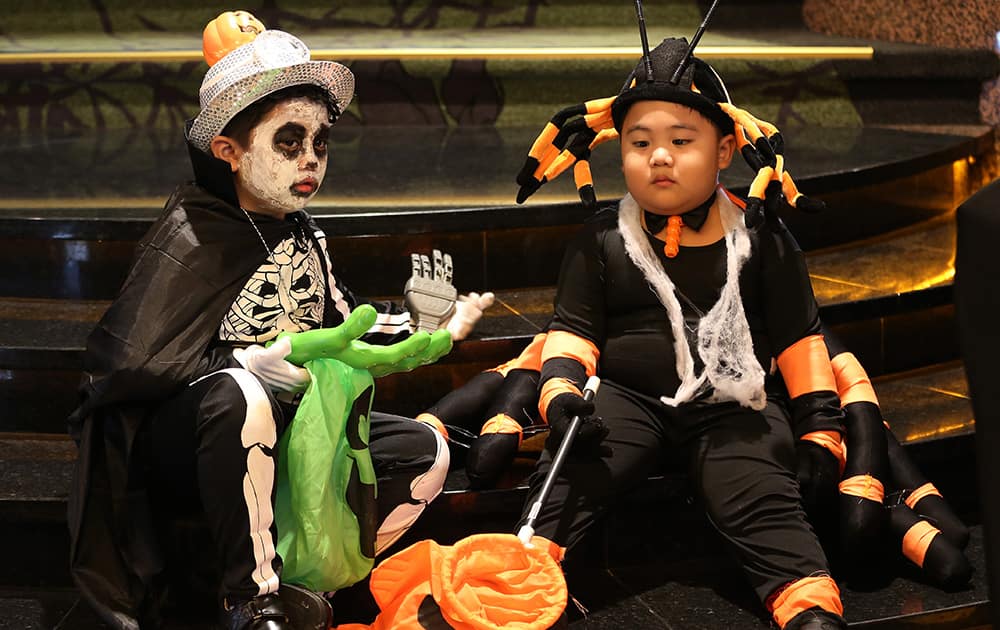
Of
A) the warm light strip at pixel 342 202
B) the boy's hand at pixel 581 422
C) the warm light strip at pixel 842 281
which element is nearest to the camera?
the boy's hand at pixel 581 422

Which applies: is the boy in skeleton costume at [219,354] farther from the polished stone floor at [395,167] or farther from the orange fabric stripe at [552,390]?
the polished stone floor at [395,167]

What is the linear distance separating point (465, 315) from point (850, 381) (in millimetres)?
843

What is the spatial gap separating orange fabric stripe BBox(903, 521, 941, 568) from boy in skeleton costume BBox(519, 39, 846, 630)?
26cm

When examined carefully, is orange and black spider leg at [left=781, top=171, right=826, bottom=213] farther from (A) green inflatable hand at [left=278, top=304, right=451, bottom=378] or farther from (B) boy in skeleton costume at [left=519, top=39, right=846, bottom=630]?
(A) green inflatable hand at [left=278, top=304, right=451, bottom=378]

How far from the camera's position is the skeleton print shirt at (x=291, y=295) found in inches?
97.6

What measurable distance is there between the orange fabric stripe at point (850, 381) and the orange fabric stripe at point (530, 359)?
2.09ft

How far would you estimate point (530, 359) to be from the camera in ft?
9.34

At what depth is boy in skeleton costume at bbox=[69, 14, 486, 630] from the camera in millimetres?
2299

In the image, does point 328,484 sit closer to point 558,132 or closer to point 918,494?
point 558,132

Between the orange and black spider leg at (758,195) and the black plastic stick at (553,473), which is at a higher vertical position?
the orange and black spider leg at (758,195)

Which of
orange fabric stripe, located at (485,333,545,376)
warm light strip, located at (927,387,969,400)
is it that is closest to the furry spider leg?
orange fabric stripe, located at (485,333,545,376)

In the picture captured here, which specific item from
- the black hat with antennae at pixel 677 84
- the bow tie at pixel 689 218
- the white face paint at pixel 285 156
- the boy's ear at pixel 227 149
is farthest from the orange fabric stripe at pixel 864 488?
the boy's ear at pixel 227 149

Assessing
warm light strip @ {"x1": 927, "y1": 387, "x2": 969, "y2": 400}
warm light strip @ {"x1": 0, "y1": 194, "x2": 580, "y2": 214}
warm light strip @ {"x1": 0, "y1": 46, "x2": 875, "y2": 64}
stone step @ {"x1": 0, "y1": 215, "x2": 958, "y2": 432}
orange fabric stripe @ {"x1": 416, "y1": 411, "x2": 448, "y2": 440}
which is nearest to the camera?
→ orange fabric stripe @ {"x1": 416, "y1": 411, "x2": 448, "y2": 440}

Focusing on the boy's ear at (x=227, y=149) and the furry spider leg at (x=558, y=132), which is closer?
the boy's ear at (x=227, y=149)
